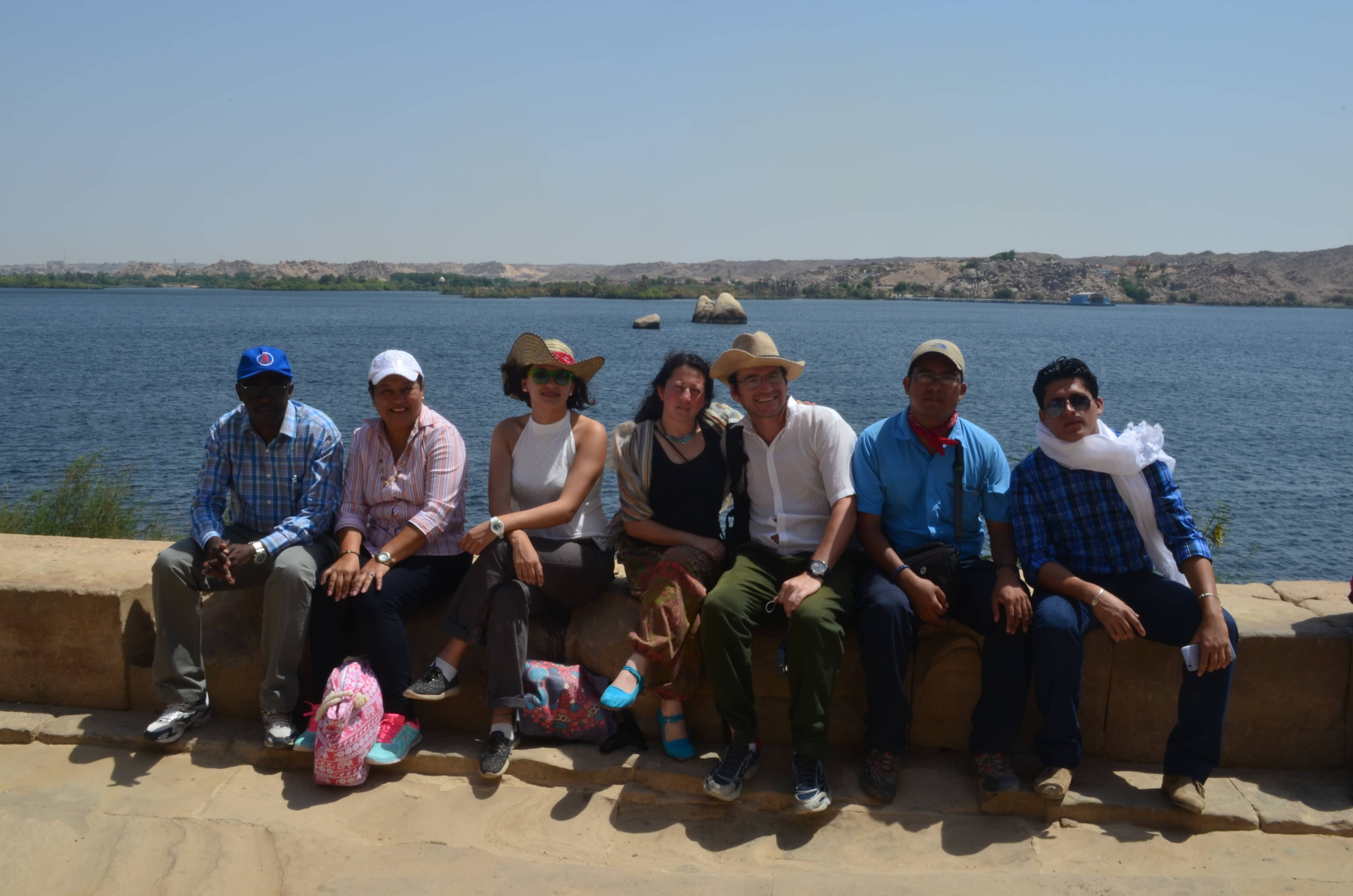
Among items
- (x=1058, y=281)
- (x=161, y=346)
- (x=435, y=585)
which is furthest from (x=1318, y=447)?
(x=1058, y=281)

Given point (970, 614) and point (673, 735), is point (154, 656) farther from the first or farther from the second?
point (970, 614)

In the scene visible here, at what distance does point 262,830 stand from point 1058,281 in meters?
155

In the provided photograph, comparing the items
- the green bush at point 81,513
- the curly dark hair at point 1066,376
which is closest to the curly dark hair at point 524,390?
the curly dark hair at point 1066,376

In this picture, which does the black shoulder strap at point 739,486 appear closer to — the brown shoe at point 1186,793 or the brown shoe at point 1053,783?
the brown shoe at point 1053,783

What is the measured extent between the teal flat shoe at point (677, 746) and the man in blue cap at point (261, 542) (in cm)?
146

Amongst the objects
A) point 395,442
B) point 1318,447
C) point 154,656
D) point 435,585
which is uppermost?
point 395,442

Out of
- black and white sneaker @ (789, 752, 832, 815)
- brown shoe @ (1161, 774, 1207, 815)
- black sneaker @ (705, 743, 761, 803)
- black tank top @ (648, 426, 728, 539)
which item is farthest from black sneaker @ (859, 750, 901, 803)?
black tank top @ (648, 426, 728, 539)

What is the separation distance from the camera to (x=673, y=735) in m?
3.69

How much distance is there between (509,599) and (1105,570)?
91.7 inches

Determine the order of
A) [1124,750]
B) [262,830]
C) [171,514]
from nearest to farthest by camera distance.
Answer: [262,830] → [1124,750] → [171,514]

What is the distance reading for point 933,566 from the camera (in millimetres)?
3676

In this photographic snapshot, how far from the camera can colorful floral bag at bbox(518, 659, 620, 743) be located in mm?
3770

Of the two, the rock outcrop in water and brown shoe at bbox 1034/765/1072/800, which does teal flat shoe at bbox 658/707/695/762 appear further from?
the rock outcrop in water

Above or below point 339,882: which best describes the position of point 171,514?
below
